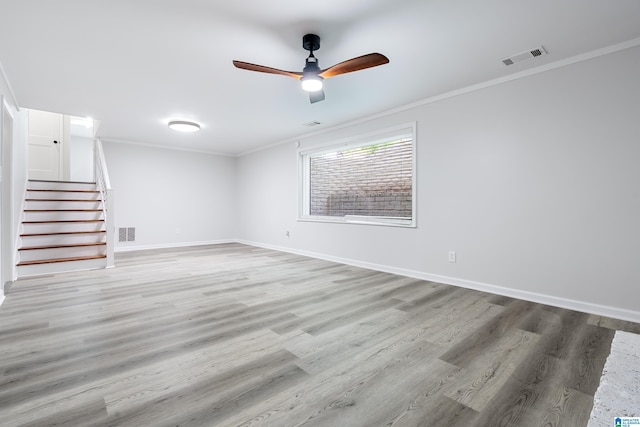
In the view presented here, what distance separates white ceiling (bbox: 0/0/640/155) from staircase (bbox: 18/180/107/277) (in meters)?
1.79

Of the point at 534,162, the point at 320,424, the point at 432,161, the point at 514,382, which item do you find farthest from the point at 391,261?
the point at 320,424

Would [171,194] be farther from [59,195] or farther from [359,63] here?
[359,63]

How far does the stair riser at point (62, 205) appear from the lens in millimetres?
4883

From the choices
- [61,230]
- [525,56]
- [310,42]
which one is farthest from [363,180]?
[61,230]

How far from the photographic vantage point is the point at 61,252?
14.5 feet

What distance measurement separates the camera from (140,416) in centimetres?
136

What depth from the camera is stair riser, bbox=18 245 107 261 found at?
418cm

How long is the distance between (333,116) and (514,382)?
3.96 meters

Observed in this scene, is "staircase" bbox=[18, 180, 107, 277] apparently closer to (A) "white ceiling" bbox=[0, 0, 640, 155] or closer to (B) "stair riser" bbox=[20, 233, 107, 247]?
(B) "stair riser" bbox=[20, 233, 107, 247]

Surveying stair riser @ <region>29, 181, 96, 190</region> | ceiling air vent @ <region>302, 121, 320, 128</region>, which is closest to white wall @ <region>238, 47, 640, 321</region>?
ceiling air vent @ <region>302, 121, 320, 128</region>

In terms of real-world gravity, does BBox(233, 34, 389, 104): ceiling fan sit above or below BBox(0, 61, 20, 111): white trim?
below

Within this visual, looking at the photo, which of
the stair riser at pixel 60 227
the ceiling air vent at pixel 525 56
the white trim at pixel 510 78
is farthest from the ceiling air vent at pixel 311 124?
the stair riser at pixel 60 227

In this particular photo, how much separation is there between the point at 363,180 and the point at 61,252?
A: 4756mm

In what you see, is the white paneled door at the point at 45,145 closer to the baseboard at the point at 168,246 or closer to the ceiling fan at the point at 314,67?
the baseboard at the point at 168,246
